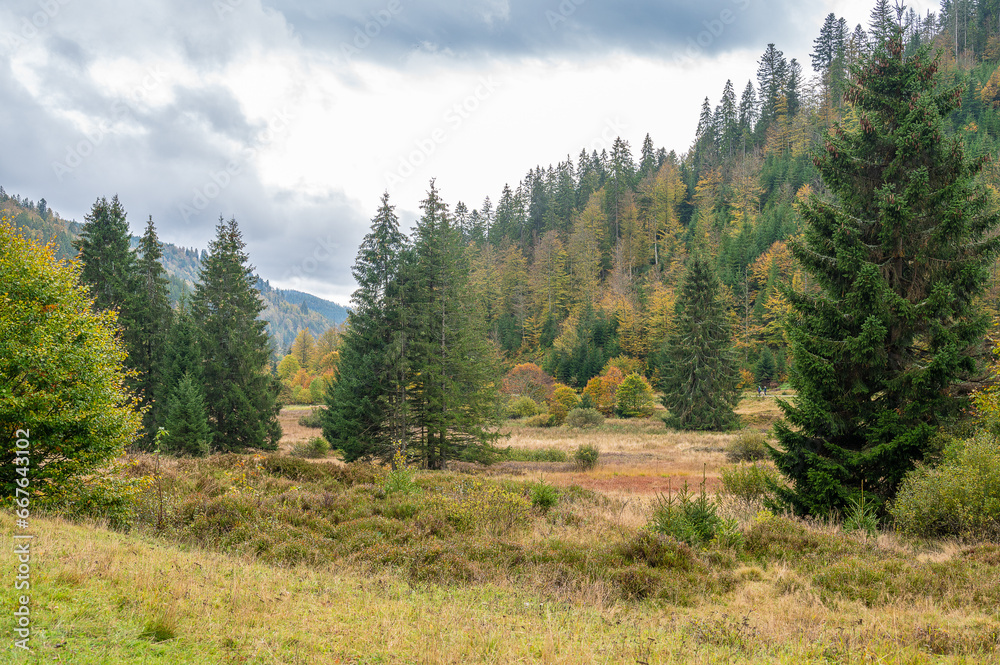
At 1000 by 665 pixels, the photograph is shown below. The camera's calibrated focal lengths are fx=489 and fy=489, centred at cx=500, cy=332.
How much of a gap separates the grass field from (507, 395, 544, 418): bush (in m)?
40.8

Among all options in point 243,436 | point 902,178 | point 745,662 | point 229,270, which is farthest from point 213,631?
point 229,270

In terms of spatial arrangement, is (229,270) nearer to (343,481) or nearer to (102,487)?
(343,481)

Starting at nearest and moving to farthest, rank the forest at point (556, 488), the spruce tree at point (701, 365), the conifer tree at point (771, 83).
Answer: the forest at point (556, 488) → the spruce tree at point (701, 365) → the conifer tree at point (771, 83)

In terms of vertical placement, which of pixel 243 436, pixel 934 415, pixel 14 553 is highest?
pixel 934 415

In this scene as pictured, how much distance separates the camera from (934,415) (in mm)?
11930

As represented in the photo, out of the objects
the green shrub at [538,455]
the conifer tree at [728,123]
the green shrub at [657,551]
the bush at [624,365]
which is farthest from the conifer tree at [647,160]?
the green shrub at [657,551]

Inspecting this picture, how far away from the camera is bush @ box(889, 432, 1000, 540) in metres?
9.24

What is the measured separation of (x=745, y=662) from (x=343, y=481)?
43.4 ft

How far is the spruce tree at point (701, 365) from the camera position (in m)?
40.8

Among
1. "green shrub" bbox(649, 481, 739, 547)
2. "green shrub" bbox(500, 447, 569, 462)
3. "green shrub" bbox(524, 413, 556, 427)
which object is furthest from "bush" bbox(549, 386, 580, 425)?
"green shrub" bbox(649, 481, 739, 547)

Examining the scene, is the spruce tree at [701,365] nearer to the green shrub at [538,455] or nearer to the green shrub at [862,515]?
the green shrub at [538,455]

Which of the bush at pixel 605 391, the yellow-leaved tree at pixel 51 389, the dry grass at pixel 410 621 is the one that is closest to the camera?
the dry grass at pixel 410 621

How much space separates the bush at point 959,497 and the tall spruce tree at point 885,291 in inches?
55.1

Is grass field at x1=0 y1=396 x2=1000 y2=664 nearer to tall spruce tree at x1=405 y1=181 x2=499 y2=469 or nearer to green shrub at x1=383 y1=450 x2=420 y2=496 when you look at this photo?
green shrub at x1=383 y1=450 x2=420 y2=496
